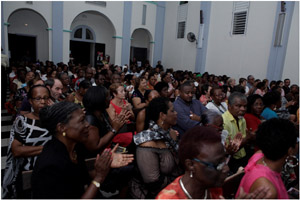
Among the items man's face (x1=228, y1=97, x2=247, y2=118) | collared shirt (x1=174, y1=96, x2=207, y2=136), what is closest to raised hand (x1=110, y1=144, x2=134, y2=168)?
collared shirt (x1=174, y1=96, x2=207, y2=136)

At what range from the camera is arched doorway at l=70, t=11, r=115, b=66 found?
537 inches

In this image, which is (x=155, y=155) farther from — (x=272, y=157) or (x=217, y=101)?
(x=217, y=101)

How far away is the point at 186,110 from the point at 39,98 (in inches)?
74.0

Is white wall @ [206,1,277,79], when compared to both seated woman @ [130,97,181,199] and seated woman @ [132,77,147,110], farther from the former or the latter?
seated woman @ [130,97,181,199]

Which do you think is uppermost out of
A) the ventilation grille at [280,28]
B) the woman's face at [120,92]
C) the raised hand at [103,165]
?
the ventilation grille at [280,28]

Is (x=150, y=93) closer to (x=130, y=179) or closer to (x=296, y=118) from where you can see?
(x=130, y=179)

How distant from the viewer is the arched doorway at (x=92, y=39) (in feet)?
44.8

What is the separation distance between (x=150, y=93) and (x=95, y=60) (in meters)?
11.9

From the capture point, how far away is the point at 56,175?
1.35 metres

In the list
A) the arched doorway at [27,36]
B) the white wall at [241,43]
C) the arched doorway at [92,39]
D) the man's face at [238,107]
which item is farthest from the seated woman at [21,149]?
the arched doorway at [92,39]

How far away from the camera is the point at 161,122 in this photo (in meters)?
2.08

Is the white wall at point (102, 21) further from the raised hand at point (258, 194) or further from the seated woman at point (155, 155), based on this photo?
the raised hand at point (258, 194)

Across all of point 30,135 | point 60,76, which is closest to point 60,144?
point 30,135

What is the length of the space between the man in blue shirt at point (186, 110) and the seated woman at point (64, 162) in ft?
5.01
